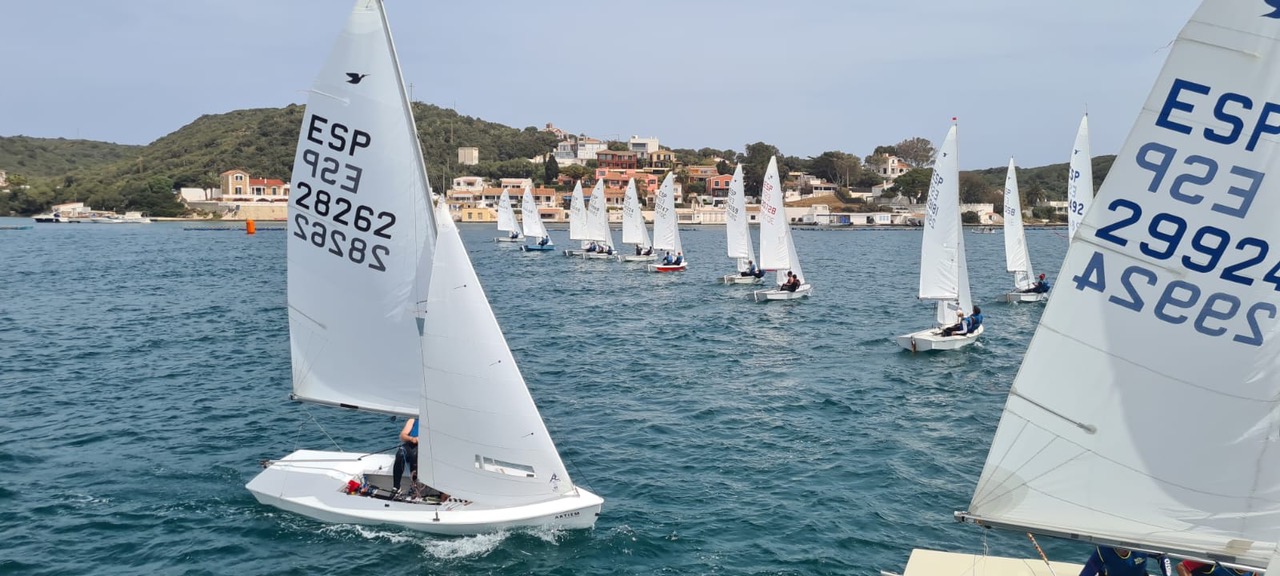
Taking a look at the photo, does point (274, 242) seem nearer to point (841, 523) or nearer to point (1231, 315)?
point (841, 523)

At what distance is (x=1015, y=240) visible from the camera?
42438 mm

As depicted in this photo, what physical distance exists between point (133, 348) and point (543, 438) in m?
24.9

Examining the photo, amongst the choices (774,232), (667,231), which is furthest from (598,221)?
(774,232)

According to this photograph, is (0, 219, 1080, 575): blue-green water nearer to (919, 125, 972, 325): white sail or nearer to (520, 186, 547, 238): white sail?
(919, 125, 972, 325): white sail

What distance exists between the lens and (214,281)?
5428cm

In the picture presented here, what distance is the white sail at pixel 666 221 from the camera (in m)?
62.9

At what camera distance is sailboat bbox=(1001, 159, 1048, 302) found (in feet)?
139

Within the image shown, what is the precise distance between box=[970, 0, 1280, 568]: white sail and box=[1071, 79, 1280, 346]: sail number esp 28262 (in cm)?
1

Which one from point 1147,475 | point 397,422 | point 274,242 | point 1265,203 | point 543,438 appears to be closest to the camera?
point 1265,203

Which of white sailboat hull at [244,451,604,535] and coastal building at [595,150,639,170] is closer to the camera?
white sailboat hull at [244,451,604,535]

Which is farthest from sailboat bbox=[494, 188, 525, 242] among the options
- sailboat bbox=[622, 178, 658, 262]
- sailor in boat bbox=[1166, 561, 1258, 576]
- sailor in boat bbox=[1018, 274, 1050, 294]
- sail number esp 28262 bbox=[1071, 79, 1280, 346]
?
sail number esp 28262 bbox=[1071, 79, 1280, 346]

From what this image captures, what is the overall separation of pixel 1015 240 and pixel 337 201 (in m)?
Answer: 37.2

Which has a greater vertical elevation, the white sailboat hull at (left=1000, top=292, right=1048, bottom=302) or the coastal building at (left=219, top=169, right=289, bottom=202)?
the coastal building at (left=219, top=169, right=289, bottom=202)

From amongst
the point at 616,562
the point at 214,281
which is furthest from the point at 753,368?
the point at 214,281
